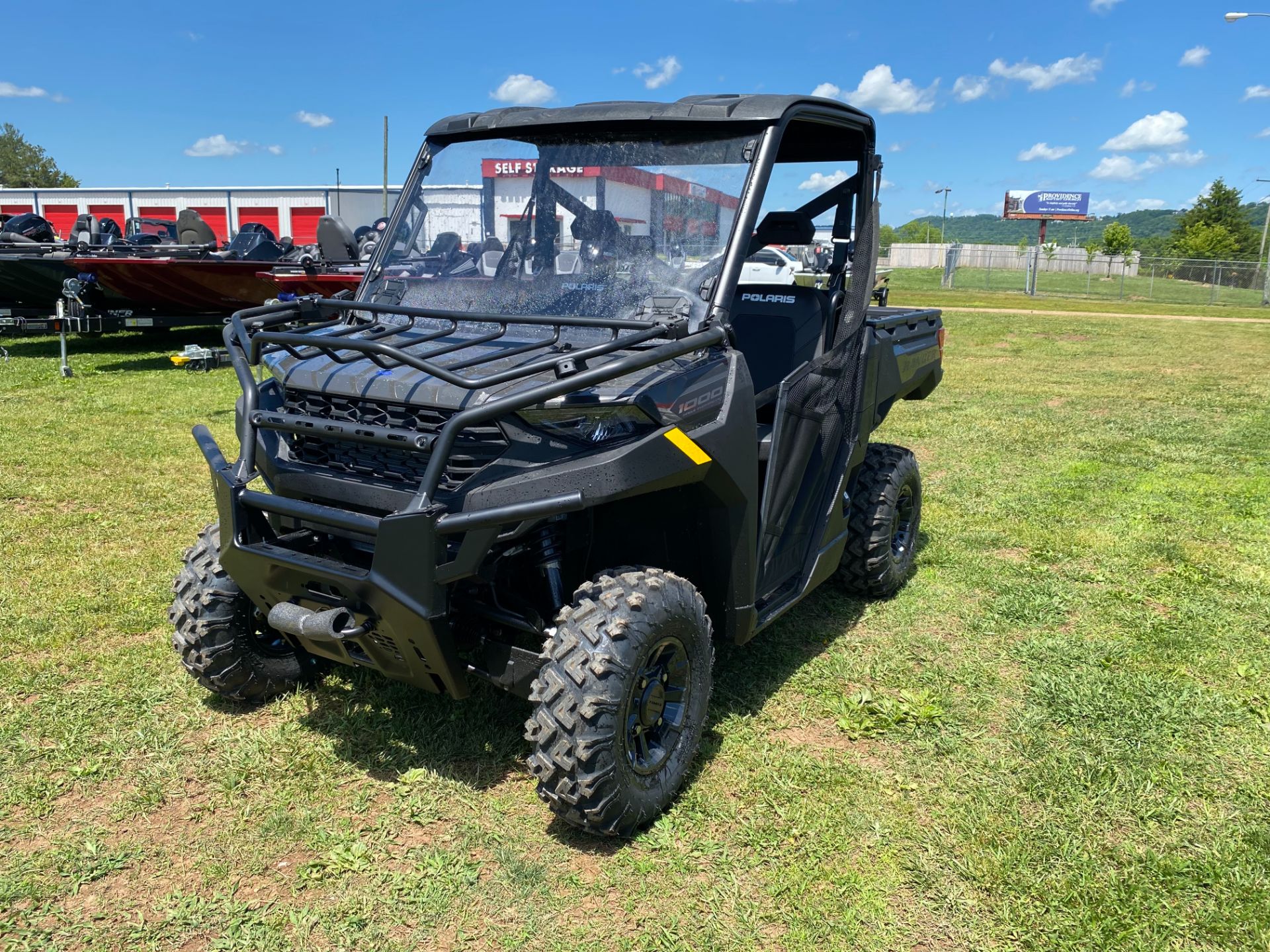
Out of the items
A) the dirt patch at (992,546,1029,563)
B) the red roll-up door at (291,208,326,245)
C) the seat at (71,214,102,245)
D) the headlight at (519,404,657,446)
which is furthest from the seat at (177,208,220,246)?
the red roll-up door at (291,208,326,245)

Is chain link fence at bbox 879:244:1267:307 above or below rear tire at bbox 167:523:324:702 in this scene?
above

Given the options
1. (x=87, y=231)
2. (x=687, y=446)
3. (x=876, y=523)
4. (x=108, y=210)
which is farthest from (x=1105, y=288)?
(x=108, y=210)

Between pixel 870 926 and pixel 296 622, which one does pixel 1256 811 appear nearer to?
pixel 870 926

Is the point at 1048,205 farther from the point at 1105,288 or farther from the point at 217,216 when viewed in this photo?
the point at 217,216

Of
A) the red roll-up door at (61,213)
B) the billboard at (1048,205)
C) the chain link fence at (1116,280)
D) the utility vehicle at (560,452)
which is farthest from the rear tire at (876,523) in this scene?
the billboard at (1048,205)

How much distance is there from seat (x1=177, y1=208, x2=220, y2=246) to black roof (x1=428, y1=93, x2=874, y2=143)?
11.9 meters

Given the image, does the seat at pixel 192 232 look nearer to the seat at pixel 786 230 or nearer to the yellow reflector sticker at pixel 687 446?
the seat at pixel 786 230

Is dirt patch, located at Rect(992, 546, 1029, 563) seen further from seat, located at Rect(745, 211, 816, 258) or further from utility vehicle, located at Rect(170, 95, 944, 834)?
seat, located at Rect(745, 211, 816, 258)

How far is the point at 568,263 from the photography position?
12.7 feet

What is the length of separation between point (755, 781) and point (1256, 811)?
1.73 meters

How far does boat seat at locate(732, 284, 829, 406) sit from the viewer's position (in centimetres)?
485

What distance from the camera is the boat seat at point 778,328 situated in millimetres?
4852

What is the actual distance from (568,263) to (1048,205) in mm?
80387

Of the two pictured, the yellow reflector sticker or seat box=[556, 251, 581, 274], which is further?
seat box=[556, 251, 581, 274]
